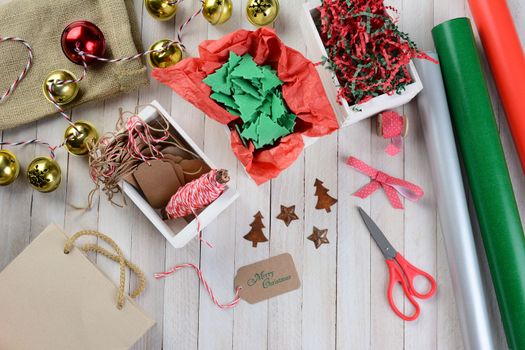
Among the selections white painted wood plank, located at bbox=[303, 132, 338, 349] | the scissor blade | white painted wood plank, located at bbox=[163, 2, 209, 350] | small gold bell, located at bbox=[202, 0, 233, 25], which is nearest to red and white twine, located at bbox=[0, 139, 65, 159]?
white painted wood plank, located at bbox=[163, 2, 209, 350]

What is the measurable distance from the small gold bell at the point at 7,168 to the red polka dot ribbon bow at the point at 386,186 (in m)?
0.69

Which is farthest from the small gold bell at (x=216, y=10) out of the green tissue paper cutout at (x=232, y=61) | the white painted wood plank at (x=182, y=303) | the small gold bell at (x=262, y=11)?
the white painted wood plank at (x=182, y=303)

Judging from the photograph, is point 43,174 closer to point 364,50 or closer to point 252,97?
point 252,97

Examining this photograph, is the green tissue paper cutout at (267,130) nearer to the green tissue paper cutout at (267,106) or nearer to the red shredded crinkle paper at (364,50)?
the green tissue paper cutout at (267,106)

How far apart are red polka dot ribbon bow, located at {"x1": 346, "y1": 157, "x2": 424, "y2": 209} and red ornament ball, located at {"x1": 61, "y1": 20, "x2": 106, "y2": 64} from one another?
0.57 metres

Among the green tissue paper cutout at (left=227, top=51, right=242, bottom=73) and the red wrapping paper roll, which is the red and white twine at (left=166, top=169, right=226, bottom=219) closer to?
the green tissue paper cutout at (left=227, top=51, right=242, bottom=73)

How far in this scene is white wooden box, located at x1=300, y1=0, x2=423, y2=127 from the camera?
1050 mm

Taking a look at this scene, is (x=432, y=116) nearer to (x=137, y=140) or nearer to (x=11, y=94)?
(x=137, y=140)

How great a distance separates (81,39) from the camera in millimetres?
1106

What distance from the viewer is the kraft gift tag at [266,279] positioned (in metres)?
1.18

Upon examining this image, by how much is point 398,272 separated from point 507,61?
19.4 inches

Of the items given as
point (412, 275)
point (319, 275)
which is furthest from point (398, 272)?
point (319, 275)

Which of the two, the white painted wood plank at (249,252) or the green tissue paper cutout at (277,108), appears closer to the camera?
the green tissue paper cutout at (277,108)

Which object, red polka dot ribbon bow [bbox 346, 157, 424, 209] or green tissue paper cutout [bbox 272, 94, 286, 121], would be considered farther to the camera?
red polka dot ribbon bow [bbox 346, 157, 424, 209]
